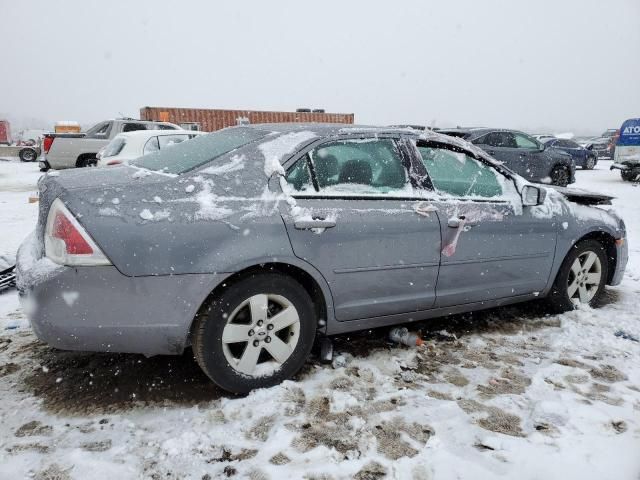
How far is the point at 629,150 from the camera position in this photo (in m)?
15.0

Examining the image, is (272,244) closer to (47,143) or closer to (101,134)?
(101,134)

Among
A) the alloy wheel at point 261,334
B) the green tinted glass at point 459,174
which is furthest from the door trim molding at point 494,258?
the alloy wheel at point 261,334

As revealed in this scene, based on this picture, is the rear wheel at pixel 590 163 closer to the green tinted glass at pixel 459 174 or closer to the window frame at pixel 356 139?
the green tinted glass at pixel 459 174

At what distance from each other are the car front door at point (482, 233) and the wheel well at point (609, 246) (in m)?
0.63

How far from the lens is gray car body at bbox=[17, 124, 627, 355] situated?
2387 millimetres

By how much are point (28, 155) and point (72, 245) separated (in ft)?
89.7

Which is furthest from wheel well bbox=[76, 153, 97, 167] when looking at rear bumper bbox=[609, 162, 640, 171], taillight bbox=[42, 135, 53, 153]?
rear bumper bbox=[609, 162, 640, 171]

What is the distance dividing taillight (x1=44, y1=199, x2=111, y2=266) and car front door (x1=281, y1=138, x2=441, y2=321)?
3.18ft

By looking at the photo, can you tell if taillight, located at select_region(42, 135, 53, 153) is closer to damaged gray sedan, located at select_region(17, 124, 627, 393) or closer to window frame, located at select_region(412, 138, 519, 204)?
damaged gray sedan, located at select_region(17, 124, 627, 393)

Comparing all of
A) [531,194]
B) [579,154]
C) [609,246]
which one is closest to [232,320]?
[531,194]

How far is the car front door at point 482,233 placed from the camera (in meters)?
3.36

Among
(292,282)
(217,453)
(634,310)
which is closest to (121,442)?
(217,453)

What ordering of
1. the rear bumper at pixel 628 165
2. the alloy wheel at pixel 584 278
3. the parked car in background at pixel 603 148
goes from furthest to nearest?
the parked car in background at pixel 603 148 → the rear bumper at pixel 628 165 → the alloy wheel at pixel 584 278

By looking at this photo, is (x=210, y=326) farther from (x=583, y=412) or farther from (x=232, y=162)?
(x=583, y=412)
